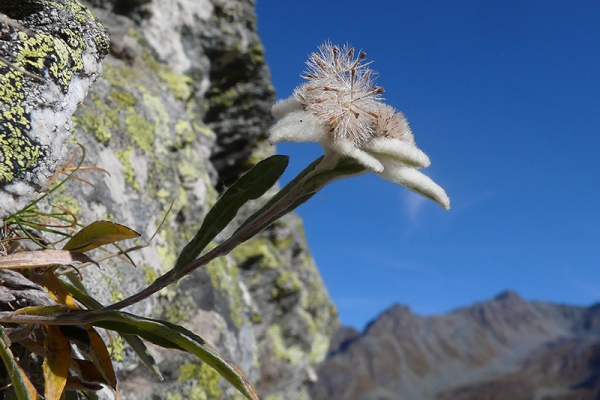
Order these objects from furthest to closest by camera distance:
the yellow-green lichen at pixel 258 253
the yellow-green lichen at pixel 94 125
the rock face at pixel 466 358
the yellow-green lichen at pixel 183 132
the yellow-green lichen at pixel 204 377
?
1. the rock face at pixel 466 358
2. the yellow-green lichen at pixel 258 253
3. the yellow-green lichen at pixel 183 132
4. the yellow-green lichen at pixel 204 377
5. the yellow-green lichen at pixel 94 125

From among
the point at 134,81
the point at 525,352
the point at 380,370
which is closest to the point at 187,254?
the point at 134,81

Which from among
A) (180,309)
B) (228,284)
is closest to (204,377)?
(180,309)

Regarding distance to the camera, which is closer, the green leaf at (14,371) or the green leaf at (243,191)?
the green leaf at (14,371)

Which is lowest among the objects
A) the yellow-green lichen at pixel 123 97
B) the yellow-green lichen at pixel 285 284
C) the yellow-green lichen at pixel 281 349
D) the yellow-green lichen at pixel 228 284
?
the yellow-green lichen at pixel 228 284

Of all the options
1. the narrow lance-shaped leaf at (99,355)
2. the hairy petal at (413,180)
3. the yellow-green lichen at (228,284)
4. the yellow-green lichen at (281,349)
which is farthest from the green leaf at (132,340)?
the yellow-green lichen at (281,349)

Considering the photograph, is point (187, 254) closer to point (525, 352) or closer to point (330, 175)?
point (330, 175)

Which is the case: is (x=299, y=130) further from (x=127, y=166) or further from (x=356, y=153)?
(x=127, y=166)

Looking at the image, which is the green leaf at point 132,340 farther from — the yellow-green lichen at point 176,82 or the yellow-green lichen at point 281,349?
the yellow-green lichen at point 281,349
